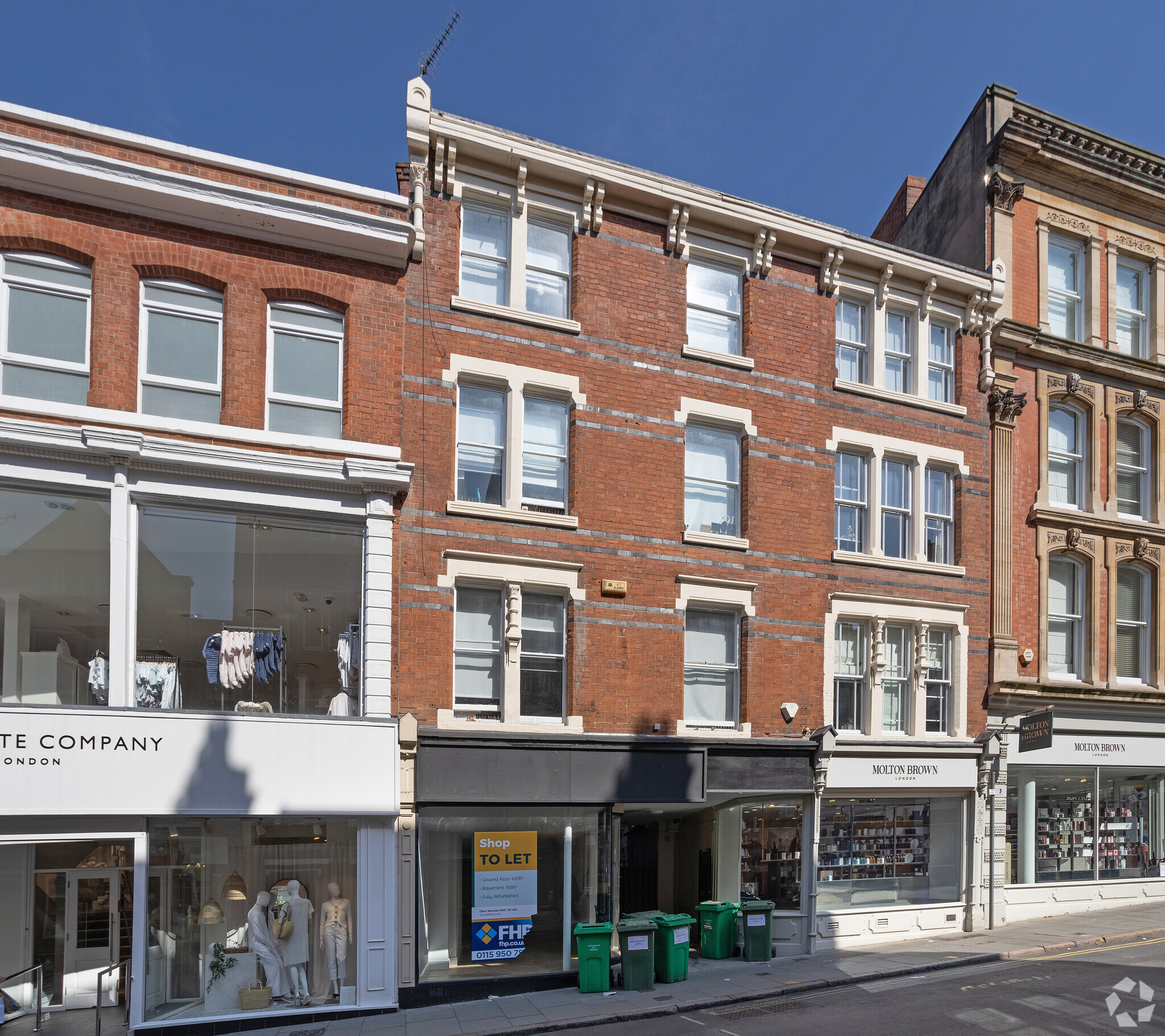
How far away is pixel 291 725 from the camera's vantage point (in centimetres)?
1301

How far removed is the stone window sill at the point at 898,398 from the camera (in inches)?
715

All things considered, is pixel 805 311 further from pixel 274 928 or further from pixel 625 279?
pixel 274 928

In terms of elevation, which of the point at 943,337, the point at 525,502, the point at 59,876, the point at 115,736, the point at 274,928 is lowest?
the point at 274,928

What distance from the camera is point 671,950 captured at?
→ 47.2 ft

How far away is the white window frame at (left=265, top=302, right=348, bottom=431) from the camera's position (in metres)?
14.0

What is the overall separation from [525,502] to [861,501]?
6.78 metres

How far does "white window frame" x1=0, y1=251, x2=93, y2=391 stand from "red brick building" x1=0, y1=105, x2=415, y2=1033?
31 millimetres

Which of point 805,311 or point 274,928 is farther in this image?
point 805,311

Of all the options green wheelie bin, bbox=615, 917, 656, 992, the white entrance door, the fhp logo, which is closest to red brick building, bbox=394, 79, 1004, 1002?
green wheelie bin, bbox=615, 917, 656, 992

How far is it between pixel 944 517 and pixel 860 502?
6.79 feet

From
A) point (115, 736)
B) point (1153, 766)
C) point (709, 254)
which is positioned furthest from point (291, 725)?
point (1153, 766)

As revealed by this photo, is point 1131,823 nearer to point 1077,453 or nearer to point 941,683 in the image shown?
point 941,683

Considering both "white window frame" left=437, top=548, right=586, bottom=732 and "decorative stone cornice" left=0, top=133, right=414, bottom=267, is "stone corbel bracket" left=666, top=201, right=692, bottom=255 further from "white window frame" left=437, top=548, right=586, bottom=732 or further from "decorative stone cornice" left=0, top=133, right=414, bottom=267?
"white window frame" left=437, top=548, right=586, bottom=732

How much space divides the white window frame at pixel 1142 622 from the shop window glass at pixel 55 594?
19.6m
